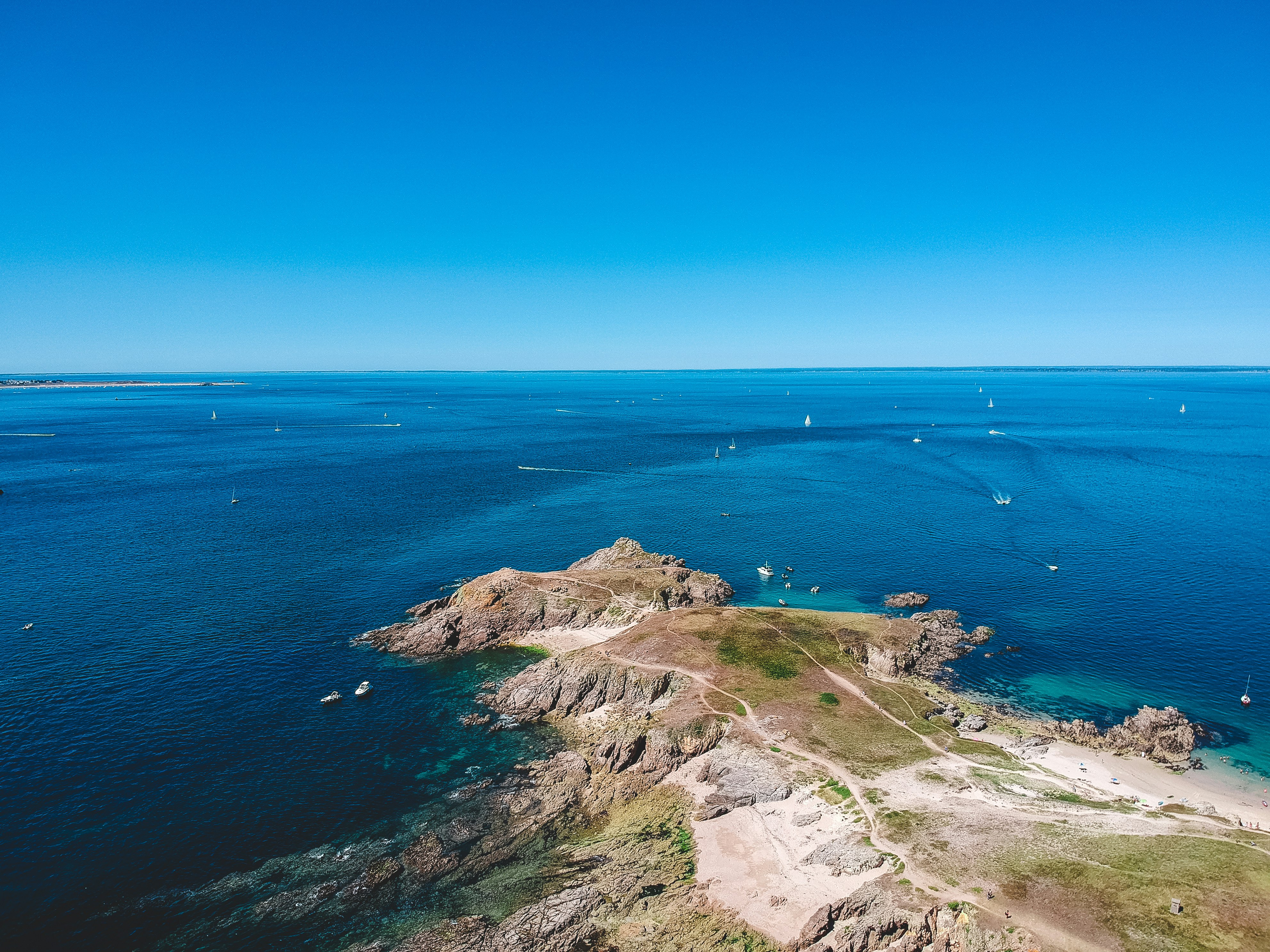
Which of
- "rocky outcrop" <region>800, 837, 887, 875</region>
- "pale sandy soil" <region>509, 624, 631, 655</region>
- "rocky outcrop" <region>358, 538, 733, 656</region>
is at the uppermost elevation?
"rocky outcrop" <region>358, 538, 733, 656</region>

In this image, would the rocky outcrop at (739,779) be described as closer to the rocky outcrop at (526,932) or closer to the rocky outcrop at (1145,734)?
the rocky outcrop at (526,932)

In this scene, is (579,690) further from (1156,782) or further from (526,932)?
(1156,782)

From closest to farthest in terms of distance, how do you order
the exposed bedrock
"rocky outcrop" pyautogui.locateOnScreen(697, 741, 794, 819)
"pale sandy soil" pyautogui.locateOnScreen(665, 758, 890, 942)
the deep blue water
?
"pale sandy soil" pyautogui.locateOnScreen(665, 758, 890, 942) < "rocky outcrop" pyautogui.locateOnScreen(697, 741, 794, 819) < the deep blue water < the exposed bedrock

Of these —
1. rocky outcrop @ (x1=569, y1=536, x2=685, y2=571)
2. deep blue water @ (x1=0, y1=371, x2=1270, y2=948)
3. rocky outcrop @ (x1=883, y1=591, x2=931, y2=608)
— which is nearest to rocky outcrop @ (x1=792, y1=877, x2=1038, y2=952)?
deep blue water @ (x1=0, y1=371, x2=1270, y2=948)

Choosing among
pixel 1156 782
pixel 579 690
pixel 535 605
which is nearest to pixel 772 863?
pixel 579 690

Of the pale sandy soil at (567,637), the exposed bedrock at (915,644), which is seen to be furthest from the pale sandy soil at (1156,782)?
the pale sandy soil at (567,637)

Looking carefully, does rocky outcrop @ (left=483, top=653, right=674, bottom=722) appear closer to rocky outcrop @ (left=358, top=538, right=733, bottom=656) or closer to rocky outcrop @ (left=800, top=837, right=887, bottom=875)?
rocky outcrop @ (left=358, top=538, right=733, bottom=656)

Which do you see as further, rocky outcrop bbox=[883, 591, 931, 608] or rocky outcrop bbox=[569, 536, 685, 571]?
rocky outcrop bbox=[569, 536, 685, 571]
